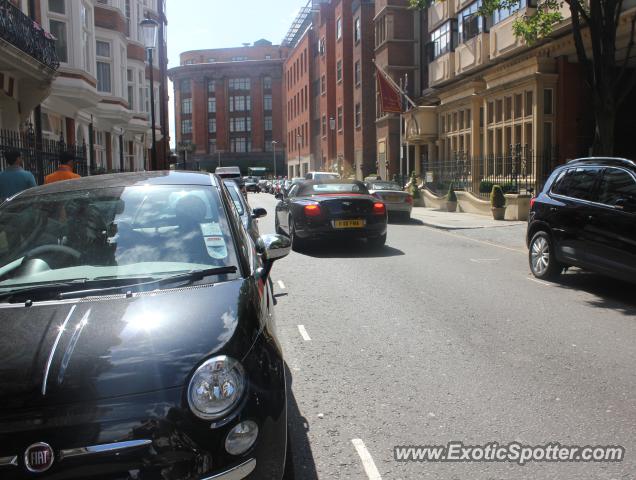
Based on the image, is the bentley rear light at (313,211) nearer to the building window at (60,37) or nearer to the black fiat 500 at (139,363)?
the black fiat 500 at (139,363)

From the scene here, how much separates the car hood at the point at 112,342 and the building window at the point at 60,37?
1871 centimetres

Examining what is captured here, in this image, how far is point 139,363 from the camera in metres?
2.45

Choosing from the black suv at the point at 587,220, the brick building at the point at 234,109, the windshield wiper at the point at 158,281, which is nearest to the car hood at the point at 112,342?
the windshield wiper at the point at 158,281

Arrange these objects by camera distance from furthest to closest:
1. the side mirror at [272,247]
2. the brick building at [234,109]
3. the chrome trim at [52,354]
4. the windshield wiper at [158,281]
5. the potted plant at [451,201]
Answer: the brick building at [234,109] → the potted plant at [451,201] → the side mirror at [272,247] → the windshield wiper at [158,281] → the chrome trim at [52,354]

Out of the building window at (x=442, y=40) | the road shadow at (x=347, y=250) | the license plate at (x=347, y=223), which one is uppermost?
the building window at (x=442, y=40)

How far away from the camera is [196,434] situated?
2.35 meters

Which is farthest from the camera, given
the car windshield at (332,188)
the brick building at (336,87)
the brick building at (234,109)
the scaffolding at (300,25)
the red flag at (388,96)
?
the brick building at (234,109)

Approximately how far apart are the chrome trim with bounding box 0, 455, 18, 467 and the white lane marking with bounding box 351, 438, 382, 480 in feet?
6.20

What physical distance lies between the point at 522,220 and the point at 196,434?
18.9 metres

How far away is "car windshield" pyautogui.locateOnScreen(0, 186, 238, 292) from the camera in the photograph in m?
3.36

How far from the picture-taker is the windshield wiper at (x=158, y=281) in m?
2.99

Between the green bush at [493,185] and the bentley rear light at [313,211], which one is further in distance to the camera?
the green bush at [493,185]

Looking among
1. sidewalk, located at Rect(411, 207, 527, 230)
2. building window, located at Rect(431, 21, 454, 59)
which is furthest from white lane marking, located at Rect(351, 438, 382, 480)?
building window, located at Rect(431, 21, 454, 59)

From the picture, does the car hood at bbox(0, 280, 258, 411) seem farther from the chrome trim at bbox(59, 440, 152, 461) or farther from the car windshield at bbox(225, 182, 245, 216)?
the car windshield at bbox(225, 182, 245, 216)
